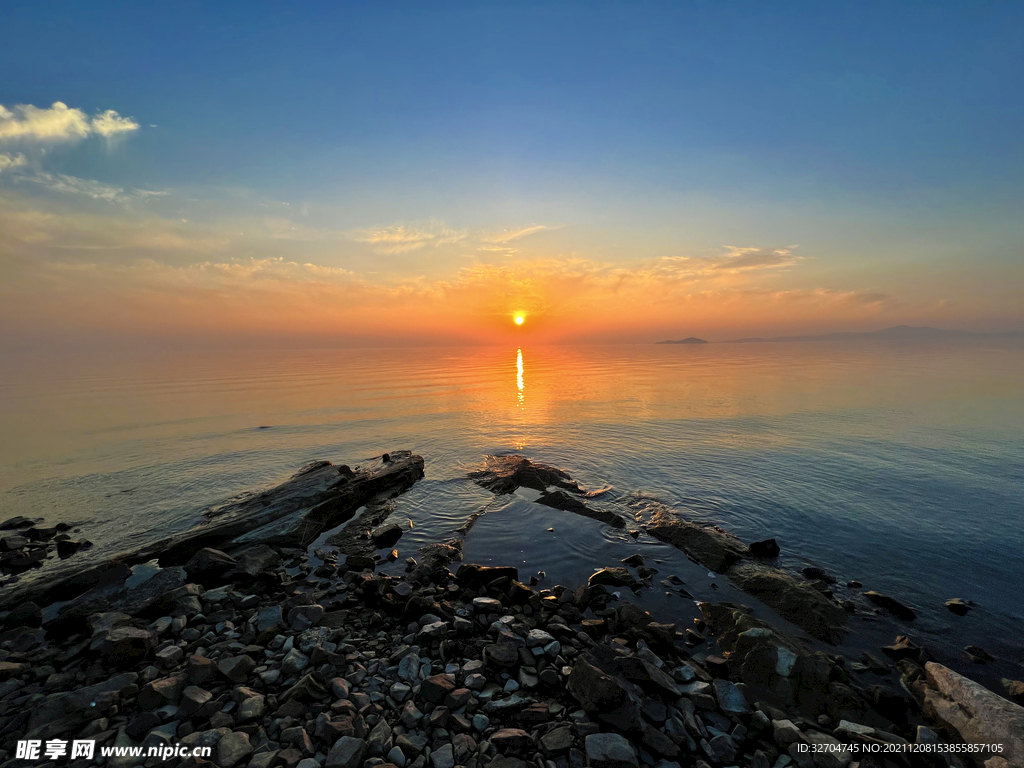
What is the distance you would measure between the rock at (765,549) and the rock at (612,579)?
5.14 meters

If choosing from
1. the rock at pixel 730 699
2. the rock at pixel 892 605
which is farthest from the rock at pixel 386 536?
the rock at pixel 892 605

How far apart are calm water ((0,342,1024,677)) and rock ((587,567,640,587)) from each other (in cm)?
71

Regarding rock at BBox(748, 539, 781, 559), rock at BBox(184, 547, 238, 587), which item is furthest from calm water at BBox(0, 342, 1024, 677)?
rock at BBox(184, 547, 238, 587)

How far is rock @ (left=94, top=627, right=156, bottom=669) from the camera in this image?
25.6ft

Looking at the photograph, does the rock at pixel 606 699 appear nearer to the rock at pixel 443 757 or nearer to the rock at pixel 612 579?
the rock at pixel 443 757

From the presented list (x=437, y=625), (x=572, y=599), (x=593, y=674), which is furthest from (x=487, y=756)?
(x=572, y=599)

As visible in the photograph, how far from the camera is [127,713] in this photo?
21.8 ft

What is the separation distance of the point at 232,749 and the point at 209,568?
7.33m

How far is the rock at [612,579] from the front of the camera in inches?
464

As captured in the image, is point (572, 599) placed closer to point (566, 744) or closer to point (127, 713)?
point (566, 744)

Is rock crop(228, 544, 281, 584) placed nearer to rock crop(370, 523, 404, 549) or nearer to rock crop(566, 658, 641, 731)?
rock crop(370, 523, 404, 549)

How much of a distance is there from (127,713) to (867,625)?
15870mm

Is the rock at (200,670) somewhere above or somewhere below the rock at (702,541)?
above

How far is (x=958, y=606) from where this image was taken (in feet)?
36.8
